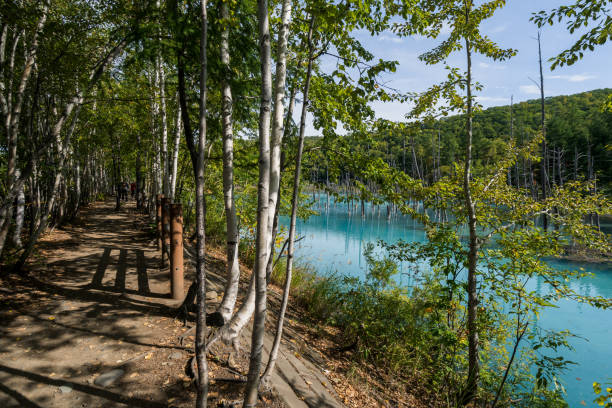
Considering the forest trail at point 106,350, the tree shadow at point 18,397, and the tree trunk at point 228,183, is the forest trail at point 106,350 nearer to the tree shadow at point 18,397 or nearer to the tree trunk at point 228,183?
the tree shadow at point 18,397

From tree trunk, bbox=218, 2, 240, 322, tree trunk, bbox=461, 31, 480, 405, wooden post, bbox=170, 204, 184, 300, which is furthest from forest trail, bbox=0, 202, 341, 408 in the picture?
tree trunk, bbox=461, 31, 480, 405

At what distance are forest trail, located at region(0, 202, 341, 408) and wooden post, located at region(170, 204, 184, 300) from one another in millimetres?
281

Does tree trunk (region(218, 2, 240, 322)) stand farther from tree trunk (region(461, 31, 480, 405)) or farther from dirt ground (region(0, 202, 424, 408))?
tree trunk (region(461, 31, 480, 405))

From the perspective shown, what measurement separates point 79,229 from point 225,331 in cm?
1026

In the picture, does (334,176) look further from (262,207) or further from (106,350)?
(106,350)

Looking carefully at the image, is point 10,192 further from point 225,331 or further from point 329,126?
point 329,126

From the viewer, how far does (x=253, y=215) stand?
9266 mm

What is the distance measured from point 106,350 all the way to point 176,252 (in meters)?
1.75

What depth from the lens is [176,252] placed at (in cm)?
491

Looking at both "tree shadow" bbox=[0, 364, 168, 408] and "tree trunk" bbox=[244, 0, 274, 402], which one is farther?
"tree shadow" bbox=[0, 364, 168, 408]

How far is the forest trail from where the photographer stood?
2.90m

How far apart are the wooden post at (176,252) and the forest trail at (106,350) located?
0.92ft

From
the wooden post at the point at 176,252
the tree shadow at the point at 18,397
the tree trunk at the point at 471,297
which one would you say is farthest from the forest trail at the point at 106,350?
the tree trunk at the point at 471,297

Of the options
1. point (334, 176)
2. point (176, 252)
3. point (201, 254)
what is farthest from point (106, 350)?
point (334, 176)
